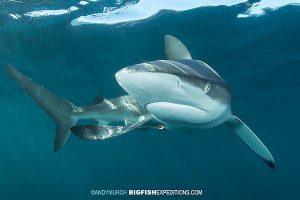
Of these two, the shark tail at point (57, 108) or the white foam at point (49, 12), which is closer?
the shark tail at point (57, 108)

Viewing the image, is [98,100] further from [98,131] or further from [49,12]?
[49,12]

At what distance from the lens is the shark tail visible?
614 cm

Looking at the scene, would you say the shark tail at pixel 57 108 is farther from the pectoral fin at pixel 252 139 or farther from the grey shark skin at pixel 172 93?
the pectoral fin at pixel 252 139

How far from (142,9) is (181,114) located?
30.9 feet

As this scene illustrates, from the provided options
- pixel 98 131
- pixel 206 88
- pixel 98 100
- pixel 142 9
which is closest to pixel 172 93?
Answer: pixel 206 88

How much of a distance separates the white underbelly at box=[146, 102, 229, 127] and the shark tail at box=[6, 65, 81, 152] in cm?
310

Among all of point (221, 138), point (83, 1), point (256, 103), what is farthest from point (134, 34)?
point (221, 138)

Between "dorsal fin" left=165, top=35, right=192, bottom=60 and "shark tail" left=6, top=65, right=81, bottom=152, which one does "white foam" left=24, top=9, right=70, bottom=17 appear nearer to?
"shark tail" left=6, top=65, right=81, bottom=152

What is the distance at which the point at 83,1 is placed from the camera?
1207 centimetres

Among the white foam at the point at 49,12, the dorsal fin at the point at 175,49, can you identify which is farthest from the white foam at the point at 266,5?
the white foam at the point at 49,12

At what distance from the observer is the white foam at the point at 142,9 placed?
11.8 metres

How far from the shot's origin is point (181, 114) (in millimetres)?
3633

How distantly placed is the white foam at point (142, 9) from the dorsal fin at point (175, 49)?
563cm

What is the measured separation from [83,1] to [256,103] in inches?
739
